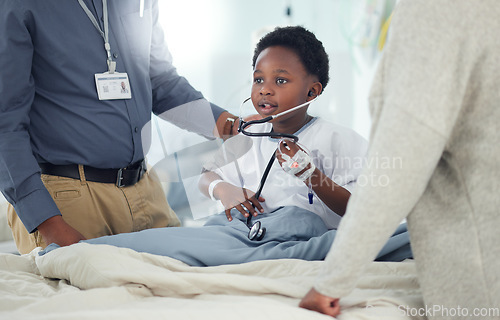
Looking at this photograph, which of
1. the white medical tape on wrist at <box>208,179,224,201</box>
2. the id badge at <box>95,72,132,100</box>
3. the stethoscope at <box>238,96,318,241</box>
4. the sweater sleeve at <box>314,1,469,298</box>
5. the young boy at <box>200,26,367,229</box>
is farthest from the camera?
the id badge at <box>95,72,132,100</box>

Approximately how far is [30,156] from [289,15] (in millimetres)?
2797

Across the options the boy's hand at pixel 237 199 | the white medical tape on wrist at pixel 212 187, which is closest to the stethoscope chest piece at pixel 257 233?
the boy's hand at pixel 237 199

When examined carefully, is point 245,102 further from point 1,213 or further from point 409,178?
point 1,213

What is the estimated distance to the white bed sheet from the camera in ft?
2.62

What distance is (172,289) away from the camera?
0.93m

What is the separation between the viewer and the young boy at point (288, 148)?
132 centimetres

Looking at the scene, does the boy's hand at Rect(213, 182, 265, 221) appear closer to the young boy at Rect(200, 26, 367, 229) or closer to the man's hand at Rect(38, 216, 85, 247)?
the young boy at Rect(200, 26, 367, 229)

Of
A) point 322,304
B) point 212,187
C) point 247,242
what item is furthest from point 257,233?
point 322,304

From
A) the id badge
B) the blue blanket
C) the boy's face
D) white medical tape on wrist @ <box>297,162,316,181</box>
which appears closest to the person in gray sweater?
the blue blanket

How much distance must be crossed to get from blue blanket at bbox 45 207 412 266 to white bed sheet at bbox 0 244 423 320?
5 centimetres

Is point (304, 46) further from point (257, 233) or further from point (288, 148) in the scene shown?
point (257, 233)

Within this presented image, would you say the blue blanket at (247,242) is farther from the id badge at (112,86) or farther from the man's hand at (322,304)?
the id badge at (112,86)

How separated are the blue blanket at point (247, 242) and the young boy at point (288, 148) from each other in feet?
0.27

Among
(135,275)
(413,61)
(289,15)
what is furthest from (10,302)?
(289,15)
